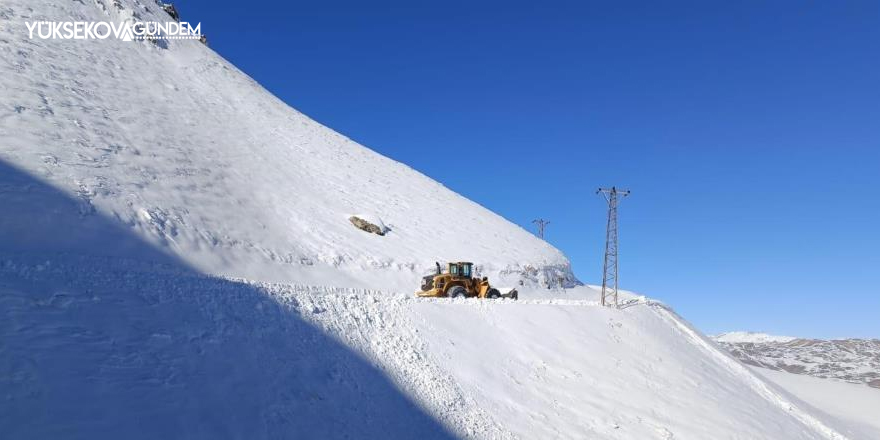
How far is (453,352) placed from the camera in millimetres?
14180

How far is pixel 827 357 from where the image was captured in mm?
70375

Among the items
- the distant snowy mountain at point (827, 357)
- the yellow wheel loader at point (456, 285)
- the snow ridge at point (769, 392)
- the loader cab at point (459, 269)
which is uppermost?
the distant snowy mountain at point (827, 357)

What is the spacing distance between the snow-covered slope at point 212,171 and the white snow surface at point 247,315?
0.47ft

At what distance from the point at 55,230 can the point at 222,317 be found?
6518 millimetres

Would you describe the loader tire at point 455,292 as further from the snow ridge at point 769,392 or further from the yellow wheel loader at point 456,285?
the snow ridge at point 769,392

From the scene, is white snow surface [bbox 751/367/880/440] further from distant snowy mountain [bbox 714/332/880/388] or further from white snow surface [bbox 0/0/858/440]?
distant snowy mountain [bbox 714/332/880/388]

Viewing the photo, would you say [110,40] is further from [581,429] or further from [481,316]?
[581,429]

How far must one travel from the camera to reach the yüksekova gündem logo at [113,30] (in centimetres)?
2902

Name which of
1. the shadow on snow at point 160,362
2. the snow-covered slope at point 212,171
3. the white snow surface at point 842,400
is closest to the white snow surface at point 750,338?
the white snow surface at point 842,400

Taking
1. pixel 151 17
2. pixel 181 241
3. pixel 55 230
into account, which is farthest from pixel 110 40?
pixel 55 230

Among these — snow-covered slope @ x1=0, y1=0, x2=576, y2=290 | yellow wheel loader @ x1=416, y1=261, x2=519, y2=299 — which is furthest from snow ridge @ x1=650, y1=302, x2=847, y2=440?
snow-covered slope @ x1=0, y1=0, x2=576, y2=290

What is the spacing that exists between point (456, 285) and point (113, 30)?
33450 mm

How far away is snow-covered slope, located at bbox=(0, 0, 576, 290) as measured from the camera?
18.5 m

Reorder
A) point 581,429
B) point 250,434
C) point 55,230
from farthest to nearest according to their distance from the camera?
1. point 55,230
2. point 581,429
3. point 250,434
